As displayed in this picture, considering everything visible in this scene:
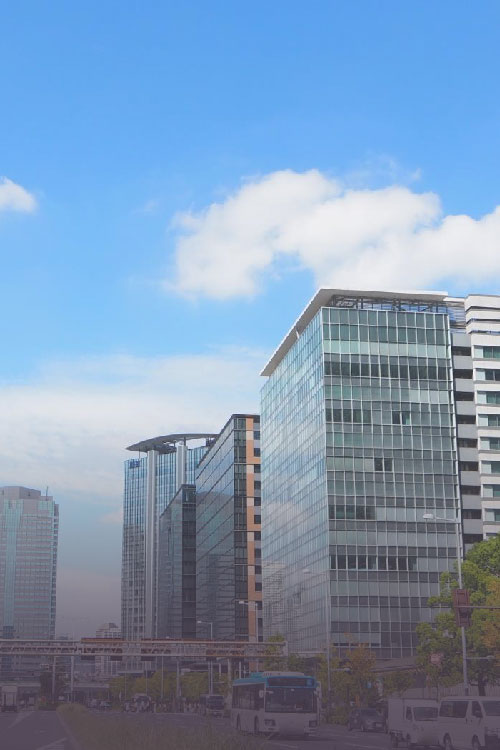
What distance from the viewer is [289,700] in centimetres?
5109

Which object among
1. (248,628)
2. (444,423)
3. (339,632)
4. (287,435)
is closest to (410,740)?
(339,632)

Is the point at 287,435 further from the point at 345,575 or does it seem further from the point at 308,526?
the point at 345,575

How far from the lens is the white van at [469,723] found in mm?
35969

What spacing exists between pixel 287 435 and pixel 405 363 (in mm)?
22107

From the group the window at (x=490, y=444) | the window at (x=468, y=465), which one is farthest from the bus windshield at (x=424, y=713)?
the window at (x=490, y=444)

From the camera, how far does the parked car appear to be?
2653 inches

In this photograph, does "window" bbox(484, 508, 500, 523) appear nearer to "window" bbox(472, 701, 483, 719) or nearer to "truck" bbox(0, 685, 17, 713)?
"truck" bbox(0, 685, 17, 713)

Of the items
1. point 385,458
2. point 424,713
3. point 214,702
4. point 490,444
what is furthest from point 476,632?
point 490,444

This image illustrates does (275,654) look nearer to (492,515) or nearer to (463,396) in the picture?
(492,515)

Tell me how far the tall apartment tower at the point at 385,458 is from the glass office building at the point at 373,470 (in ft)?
0.41

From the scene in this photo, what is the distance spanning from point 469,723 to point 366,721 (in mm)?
32304

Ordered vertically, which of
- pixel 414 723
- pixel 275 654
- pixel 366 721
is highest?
pixel 414 723

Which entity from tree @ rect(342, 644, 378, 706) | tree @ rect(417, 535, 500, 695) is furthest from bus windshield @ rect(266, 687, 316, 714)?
tree @ rect(342, 644, 378, 706)

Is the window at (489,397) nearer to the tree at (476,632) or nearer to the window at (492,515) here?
the window at (492,515)
